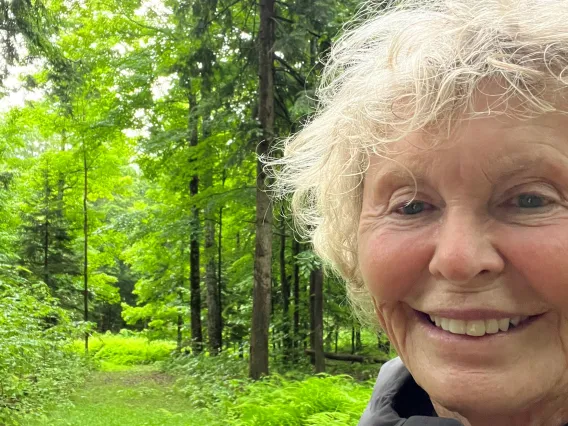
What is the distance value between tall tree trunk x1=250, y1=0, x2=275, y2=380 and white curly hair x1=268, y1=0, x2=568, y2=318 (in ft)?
21.3

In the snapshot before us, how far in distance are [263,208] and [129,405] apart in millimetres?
4434

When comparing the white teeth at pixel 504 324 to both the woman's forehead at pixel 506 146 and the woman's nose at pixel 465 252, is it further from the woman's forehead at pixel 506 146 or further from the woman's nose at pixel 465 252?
the woman's forehead at pixel 506 146

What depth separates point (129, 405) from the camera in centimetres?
935

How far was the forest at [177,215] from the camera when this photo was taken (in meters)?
7.59

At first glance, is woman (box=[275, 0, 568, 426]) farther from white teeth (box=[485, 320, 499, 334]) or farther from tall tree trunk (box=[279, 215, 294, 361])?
tall tree trunk (box=[279, 215, 294, 361])

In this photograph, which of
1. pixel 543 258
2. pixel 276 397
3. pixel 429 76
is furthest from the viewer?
pixel 276 397

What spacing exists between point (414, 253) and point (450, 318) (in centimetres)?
13

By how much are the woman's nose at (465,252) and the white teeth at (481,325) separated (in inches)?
3.0

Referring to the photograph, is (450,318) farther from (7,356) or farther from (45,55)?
(45,55)

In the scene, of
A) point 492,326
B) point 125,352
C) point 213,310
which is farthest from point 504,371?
point 125,352

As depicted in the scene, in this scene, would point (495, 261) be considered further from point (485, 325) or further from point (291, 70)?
point (291, 70)

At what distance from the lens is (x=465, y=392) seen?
0.88m

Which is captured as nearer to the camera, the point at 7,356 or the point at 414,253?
the point at 414,253

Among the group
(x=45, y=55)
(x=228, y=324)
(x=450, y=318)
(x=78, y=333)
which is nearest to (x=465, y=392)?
(x=450, y=318)
